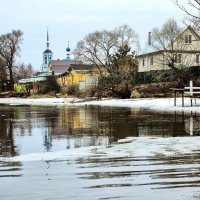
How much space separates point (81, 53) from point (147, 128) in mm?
64249

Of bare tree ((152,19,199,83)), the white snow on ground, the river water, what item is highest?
bare tree ((152,19,199,83))

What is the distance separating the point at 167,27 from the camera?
6412 centimetres

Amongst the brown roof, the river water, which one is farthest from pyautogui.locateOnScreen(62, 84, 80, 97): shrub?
the brown roof

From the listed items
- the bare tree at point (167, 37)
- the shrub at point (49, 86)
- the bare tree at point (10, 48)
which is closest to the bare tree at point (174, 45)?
the bare tree at point (167, 37)

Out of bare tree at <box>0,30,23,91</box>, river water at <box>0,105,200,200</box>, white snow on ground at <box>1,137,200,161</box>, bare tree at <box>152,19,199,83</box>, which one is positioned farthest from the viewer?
bare tree at <box>0,30,23,91</box>

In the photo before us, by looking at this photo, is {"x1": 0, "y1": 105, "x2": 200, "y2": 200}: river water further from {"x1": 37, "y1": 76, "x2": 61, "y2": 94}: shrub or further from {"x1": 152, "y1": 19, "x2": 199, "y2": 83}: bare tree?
{"x1": 37, "y1": 76, "x2": 61, "y2": 94}: shrub

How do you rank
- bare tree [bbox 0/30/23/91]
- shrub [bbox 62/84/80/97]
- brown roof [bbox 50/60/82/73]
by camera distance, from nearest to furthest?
shrub [bbox 62/84/80/97]
bare tree [bbox 0/30/23/91]
brown roof [bbox 50/60/82/73]

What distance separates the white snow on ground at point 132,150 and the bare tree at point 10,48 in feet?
291

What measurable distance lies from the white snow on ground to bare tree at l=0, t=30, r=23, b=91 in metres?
88.8

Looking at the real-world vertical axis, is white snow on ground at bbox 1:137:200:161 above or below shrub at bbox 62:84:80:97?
below

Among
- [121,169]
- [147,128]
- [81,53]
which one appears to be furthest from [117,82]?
[121,169]

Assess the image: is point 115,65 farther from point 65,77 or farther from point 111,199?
point 111,199

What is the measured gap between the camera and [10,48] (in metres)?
98.3

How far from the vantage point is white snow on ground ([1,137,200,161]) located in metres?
9.17
